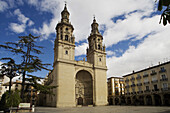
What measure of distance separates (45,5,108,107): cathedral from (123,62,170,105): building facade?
9882 millimetres

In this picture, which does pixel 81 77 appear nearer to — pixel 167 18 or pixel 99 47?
pixel 99 47

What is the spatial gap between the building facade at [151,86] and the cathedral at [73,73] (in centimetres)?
988

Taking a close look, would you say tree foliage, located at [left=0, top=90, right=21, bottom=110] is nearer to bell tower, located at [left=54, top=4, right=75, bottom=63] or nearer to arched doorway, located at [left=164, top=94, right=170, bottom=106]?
bell tower, located at [left=54, top=4, right=75, bottom=63]

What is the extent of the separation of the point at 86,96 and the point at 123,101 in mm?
16748

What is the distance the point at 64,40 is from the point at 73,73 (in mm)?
9566

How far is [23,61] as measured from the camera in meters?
17.2

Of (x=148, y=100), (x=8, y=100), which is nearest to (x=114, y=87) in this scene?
(x=148, y=100)

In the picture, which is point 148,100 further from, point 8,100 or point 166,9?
point 166,9

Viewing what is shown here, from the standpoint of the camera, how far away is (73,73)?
106 feet

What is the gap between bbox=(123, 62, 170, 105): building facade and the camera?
98.9 feet

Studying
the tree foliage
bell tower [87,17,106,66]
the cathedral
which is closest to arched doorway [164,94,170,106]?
the cathedral

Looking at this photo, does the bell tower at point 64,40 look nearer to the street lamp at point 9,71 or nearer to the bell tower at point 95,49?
the bell tower at point 95,49

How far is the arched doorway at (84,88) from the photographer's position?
114 ft

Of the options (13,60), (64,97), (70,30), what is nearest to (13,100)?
(13,60)
